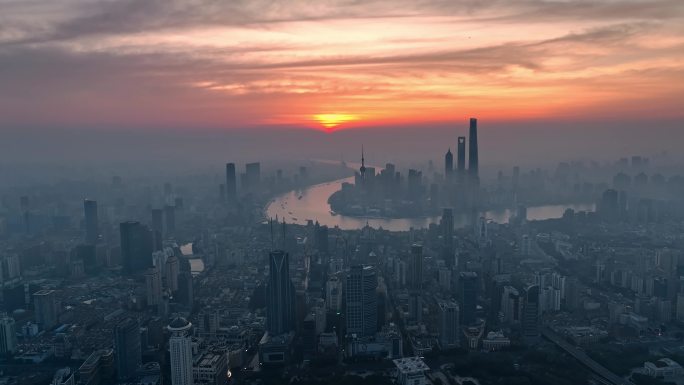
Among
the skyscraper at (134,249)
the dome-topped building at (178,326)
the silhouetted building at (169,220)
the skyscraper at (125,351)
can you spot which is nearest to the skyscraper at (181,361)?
the skyscraper at (125,351)

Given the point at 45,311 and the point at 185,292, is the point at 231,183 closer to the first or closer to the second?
the point at 185,292

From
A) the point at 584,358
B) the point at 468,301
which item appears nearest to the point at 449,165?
the point at 468,301

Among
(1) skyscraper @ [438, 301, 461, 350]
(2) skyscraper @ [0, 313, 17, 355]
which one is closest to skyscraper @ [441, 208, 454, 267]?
(1) skyscraper @ [438, 301, 461, 350]

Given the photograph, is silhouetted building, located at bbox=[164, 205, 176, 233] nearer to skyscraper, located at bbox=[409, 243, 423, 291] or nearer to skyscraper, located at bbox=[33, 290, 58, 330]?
skyscraper, located at bbox=[33, 290, 58, 330]

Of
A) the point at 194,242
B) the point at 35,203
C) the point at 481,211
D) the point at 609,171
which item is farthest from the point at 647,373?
the point at 609,171

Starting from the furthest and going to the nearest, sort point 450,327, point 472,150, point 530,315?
point 472,150
point 530,315
point 450,327

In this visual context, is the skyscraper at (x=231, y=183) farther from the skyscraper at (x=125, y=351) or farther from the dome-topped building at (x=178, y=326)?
the skyscraper at (x=125, y=351)

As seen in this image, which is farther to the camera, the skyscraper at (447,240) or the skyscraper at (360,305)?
the skyscraper at (447,240)
